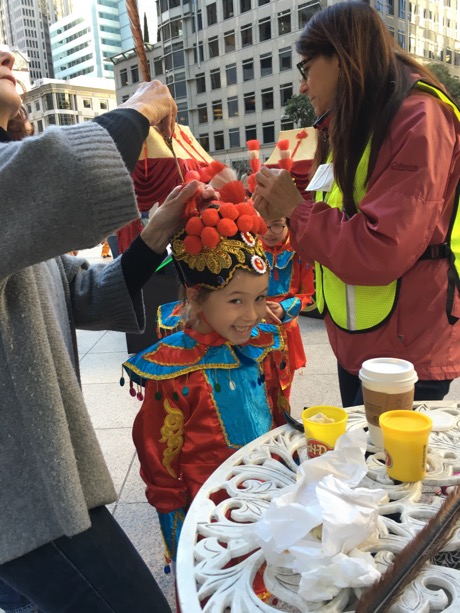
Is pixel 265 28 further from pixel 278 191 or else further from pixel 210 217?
pixel 210 217

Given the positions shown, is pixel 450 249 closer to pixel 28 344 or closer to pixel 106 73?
pixel 28 344

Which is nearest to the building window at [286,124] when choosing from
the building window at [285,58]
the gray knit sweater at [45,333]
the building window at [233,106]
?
the building window at [285,58]

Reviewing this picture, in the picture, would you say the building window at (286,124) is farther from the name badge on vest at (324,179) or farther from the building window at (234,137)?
the name badge on vest at (324,179)

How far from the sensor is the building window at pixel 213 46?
43594mm

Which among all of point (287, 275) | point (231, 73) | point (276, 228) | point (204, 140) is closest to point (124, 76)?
point (204, 140)

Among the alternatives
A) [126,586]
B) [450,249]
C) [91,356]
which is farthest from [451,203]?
[91,356]

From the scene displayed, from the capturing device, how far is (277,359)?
75.8 inches

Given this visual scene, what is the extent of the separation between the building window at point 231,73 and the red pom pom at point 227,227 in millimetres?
46085

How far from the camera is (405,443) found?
1104 millimetres

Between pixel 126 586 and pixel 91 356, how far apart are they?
4.25 m

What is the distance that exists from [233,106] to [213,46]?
636cm

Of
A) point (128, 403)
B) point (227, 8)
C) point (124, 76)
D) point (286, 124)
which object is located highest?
point (227, 8)

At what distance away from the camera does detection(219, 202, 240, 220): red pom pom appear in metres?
1.65

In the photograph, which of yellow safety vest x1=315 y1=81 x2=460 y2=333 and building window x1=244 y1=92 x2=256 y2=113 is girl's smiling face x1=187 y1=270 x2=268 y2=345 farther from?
building window x1=244 y1=92 x2=256 y2=113
